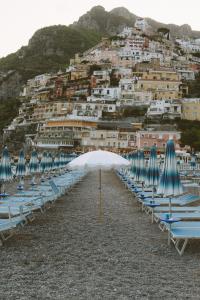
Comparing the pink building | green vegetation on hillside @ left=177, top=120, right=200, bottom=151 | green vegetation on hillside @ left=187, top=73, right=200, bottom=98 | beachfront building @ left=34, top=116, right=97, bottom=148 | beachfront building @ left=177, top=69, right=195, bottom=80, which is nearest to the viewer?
green vegetation on hillside @ left=177, top=120, right=200, bottom=151

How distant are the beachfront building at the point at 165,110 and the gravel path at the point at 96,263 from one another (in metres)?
75.1

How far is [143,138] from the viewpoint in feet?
248

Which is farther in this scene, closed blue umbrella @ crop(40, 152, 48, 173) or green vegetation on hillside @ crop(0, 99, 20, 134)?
green vegetation on hillside @ crop(0, 99, 20, 134)

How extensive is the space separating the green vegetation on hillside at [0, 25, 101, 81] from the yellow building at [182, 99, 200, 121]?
228 ft

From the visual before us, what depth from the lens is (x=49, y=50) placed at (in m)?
164

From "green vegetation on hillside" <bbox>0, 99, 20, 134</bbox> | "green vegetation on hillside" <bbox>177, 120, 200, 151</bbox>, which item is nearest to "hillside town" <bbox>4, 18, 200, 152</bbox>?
"green vegetation on hillside" <bbox>177, 120, 200, 151</bbox>

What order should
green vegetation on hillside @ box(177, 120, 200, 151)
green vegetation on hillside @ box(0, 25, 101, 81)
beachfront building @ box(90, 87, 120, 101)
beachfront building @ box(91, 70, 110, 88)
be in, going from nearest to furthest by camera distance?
green vegetation on hillside @ box(177, 120, 200, 151)
beachfront building @ box(90, 87, 120, 101)
beachfront building @ box(91, 70, 110, 88)
green vegetation on hillside @ box(0, 25, 101, 81)

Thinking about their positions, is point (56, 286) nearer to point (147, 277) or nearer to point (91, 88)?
point (147, 277)

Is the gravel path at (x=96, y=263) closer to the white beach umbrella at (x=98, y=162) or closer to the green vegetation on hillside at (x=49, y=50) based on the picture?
the white beach umbrella at (x=98, y=162)

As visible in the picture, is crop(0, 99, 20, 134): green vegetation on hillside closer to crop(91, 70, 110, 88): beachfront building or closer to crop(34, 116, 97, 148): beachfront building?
crop(91, 70, 110, 88): beachfront building

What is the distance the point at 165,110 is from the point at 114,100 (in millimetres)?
15063

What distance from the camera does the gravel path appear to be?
536 centimetres

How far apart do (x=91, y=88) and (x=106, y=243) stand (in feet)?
330

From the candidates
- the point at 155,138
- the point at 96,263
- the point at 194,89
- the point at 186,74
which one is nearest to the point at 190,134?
the point at 155,138
